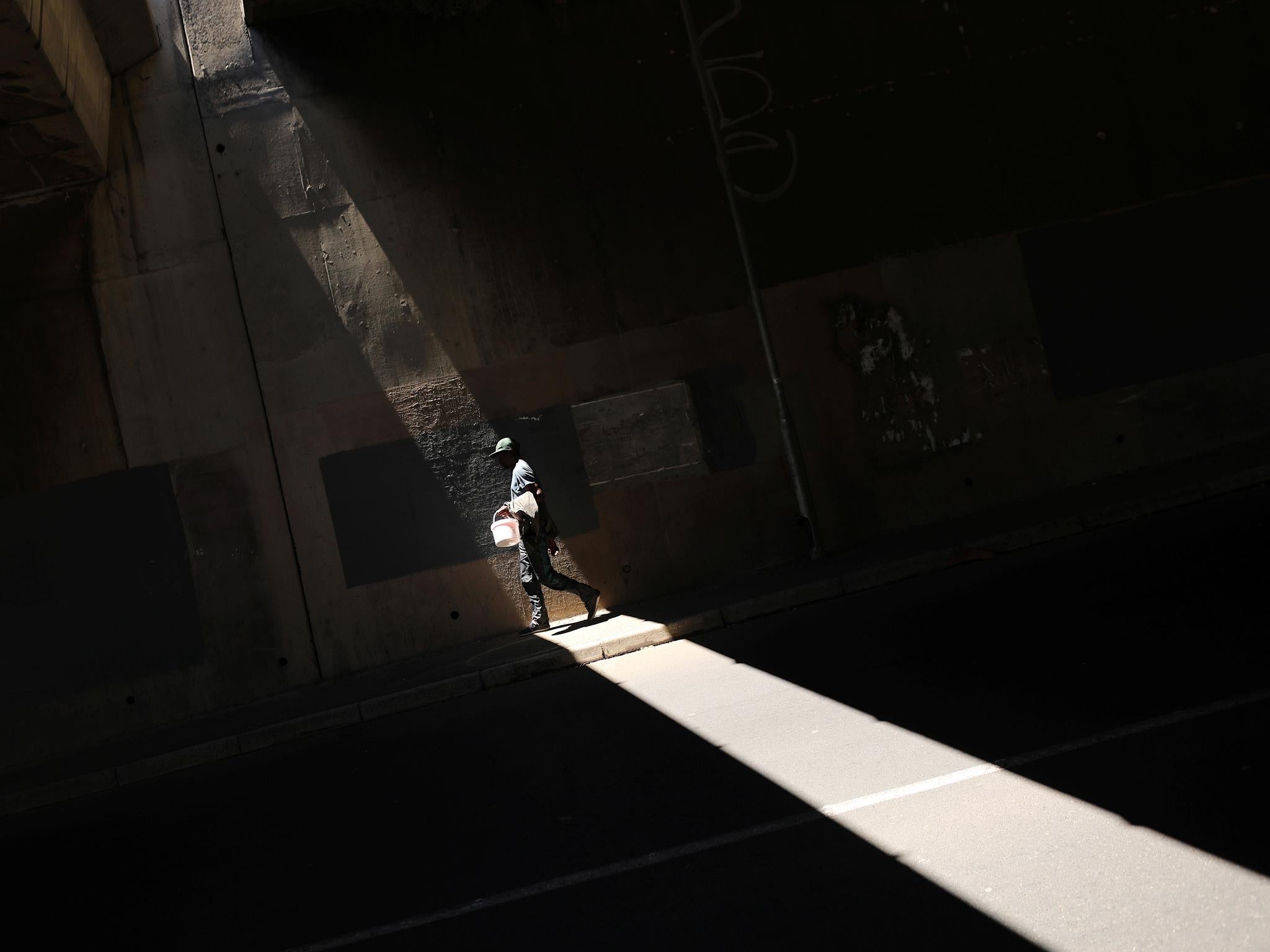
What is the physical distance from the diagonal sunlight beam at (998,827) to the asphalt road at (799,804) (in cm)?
1

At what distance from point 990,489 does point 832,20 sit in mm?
5385

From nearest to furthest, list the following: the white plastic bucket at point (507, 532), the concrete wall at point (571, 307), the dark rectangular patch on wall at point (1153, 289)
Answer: the white plastic bucket at point (507, 532), the concrete wall at point (571, 307), the dark rectangular patch on wall at point (1153, 289)

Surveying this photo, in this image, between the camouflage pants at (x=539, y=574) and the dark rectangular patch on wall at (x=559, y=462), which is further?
the dark rectangular patch on wall at (x=559, y=462)

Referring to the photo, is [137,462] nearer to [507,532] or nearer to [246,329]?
[246,329]

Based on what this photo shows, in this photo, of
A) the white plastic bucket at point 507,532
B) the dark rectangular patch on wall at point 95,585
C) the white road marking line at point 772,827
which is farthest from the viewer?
the dark rectangular patch on wall at point 95,585

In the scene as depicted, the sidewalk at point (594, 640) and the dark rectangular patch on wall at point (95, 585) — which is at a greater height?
the dark rectangular patch on wall at point (95, 585)

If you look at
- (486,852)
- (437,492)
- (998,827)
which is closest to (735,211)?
(437,492)

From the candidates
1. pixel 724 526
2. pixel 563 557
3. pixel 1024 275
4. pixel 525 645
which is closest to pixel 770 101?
pixel 1024 275

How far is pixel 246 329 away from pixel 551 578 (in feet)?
13.7

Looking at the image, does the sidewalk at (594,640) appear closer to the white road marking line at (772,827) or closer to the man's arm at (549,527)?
the man's arm at (549,527)

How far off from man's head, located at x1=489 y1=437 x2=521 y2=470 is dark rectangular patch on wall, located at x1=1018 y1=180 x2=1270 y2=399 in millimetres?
5909

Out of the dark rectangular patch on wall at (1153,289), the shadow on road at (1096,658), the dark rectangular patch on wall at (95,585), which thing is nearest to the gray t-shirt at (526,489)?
the shadow on road at (1096,658)

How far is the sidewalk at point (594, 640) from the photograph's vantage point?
Result: 29.8ft

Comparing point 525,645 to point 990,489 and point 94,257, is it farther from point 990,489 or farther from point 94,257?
point 94,257
